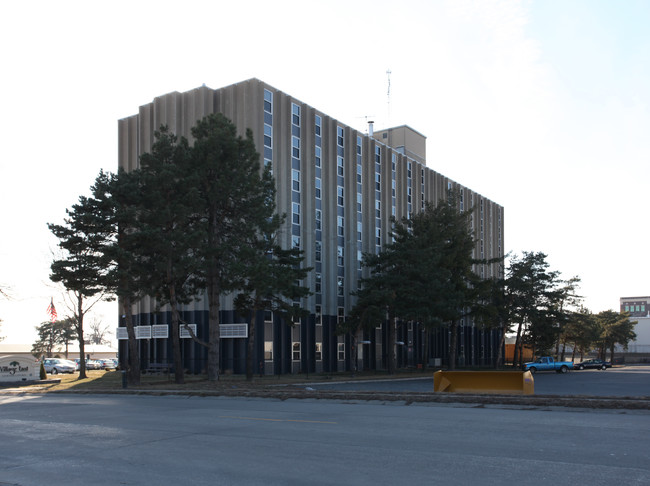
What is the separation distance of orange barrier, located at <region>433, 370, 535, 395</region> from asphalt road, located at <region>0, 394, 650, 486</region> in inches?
182

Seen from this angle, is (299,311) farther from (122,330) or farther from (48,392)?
(122,330)

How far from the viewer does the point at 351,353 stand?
172 ft

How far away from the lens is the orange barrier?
20642mm

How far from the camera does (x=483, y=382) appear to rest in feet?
69.9

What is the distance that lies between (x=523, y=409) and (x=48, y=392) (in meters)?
24.5

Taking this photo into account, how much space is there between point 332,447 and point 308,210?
4030 centimetres

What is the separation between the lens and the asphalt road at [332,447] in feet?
26.8

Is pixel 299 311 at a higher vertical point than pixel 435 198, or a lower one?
lower

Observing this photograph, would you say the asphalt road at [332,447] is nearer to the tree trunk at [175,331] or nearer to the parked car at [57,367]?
the tree trunk at [175,331]

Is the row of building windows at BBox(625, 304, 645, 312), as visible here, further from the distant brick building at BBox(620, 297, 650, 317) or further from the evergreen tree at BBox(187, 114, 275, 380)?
the evergreen tree at BBox(187, 114, 275, 380)

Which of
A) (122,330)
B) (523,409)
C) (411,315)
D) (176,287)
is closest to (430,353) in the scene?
(411,315)

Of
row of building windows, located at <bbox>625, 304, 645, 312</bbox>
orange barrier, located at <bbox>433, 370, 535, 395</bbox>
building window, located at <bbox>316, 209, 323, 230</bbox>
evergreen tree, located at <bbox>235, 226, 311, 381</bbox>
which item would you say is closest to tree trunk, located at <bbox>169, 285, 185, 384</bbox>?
evergreen tree, located at <bbox>235, 226, 311, 381</bbox>

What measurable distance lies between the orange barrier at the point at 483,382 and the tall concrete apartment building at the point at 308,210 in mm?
22247

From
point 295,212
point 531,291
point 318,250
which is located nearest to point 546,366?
point 531,291
